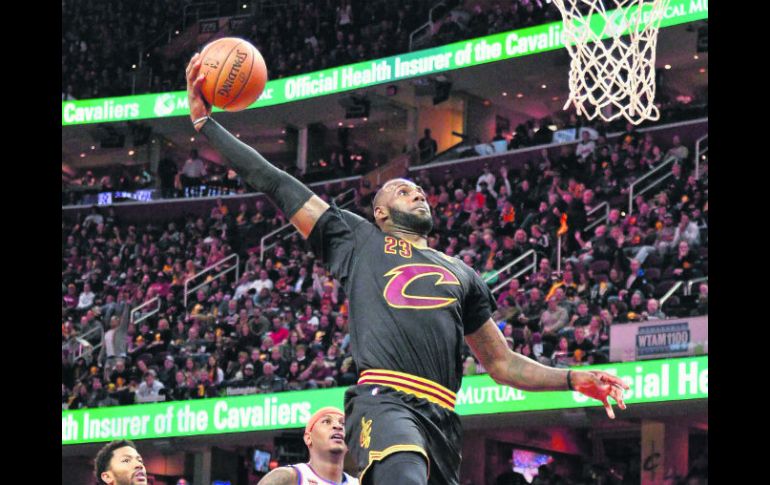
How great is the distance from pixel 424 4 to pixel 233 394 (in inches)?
488

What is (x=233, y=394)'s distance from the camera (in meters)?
19.6

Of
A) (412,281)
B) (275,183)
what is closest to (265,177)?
(275,183)

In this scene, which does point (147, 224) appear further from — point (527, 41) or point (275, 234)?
point (527, 41)

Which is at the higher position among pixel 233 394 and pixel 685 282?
pixel 685 282

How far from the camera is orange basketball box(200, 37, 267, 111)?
5.83 meters

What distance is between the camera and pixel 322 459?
7.27m

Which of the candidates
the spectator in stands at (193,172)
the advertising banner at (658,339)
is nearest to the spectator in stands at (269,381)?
the advertising banner at (658,339)

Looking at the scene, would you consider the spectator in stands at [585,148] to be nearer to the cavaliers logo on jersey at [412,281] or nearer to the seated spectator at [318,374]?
the seated spectator at [318,374]

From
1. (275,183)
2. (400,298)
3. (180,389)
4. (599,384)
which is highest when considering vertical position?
(275,183)

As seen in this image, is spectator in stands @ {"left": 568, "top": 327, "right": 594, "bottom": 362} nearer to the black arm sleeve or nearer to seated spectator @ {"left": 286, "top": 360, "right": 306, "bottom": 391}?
seated spectator @ {"left": 286, "top": 360, "right": 306, "bottom": 391}

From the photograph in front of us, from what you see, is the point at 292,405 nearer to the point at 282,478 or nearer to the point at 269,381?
the point at 269,381

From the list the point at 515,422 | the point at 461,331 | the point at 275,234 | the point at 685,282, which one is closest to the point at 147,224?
the point at 275,234

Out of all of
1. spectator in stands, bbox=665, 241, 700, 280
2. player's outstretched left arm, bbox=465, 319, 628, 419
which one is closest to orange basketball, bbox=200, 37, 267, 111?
player's outstretched left arm, bbox=465, 319, 628, 419

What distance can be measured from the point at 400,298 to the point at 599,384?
873 millimetres
